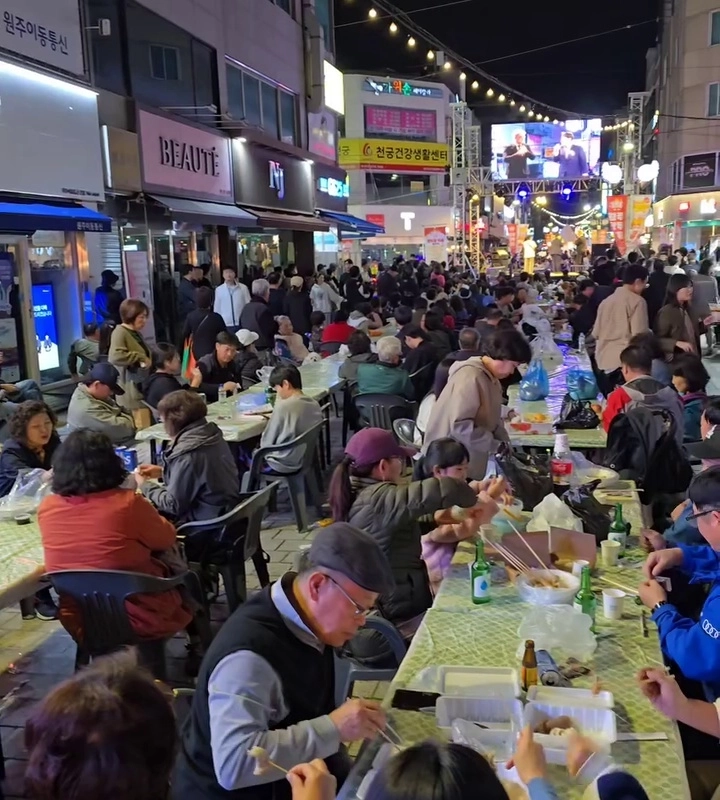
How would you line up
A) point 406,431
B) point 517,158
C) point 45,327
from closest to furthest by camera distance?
point 406,431 → point 45,327 → point 517,158

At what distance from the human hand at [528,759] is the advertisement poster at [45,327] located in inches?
Answer: 389

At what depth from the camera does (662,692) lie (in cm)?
247

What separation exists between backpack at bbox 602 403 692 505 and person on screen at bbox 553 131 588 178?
1412 inches

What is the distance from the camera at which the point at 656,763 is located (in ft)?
7.29

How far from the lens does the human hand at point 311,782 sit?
76.1 inches

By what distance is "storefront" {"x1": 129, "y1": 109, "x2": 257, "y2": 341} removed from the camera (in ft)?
41.7

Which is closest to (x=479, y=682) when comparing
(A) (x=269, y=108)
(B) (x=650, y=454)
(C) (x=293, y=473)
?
(B) (x=650, y=454)

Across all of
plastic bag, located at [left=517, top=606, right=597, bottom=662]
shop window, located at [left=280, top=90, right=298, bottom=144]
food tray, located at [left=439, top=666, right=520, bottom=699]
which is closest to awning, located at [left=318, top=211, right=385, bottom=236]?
shop window, located at [left=280, top=90, right=298, bottom=144]

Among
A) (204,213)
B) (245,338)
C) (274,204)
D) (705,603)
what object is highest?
(274,204)

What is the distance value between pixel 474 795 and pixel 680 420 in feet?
15.5

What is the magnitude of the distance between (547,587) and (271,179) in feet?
54.3

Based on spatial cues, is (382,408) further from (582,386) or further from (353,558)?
(353,558)

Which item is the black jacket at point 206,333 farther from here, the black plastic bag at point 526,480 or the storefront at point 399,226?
the storefront at point 399,226

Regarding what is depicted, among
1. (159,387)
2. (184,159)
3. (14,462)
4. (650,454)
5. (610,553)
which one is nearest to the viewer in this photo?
(610,553)
